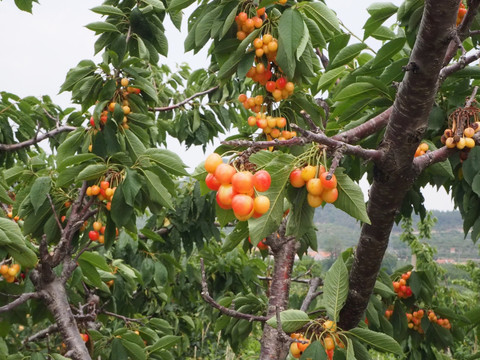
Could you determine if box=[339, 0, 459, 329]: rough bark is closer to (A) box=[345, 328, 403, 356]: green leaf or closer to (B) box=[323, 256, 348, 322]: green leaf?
(B) box=[323, 256, 348, 322]: green leaf

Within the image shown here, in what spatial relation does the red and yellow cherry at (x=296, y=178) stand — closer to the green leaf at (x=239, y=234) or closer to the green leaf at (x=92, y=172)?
the green leaf at (x=239, y=234)

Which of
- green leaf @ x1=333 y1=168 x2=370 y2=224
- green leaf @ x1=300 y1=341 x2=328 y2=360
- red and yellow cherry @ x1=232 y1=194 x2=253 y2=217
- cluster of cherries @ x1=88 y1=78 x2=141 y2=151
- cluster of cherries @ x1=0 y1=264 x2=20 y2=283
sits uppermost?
cluster of cherries @ x1=88 y1=78 x2=141 y2=151

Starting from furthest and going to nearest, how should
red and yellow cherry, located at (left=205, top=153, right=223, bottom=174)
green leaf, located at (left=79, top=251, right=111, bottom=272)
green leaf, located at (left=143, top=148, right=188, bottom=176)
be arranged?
1. green leaf, located at (left=79, top=251, right=111, bottom=272)
2. green leaf, located at (left=143, top=148, right=188, bottom=176)
3. red and yellow cherry, located at (left=205, top=153, right=223, bottom=174)

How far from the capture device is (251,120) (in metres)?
1.96

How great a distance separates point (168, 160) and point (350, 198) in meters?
1.07

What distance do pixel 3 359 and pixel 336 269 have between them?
1.35 m

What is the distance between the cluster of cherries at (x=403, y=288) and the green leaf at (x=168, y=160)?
61.2 inches

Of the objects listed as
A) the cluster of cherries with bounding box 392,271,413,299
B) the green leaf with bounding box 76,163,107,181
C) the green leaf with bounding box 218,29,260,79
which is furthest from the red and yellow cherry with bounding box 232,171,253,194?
the cluster of cherries with bounding box 392,271,413,299

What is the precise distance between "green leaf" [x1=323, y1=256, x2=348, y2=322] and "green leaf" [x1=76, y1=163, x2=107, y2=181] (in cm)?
101

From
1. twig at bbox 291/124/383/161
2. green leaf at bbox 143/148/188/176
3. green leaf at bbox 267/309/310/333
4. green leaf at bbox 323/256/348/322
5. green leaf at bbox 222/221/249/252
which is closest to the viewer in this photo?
twig at bbox 291/124/383/161

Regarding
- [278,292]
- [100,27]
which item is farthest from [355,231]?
[100,27]

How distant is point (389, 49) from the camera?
1.61m

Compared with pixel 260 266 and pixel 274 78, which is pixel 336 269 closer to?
pixel 274 78

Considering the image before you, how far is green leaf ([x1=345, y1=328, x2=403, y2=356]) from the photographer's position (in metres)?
1.30
